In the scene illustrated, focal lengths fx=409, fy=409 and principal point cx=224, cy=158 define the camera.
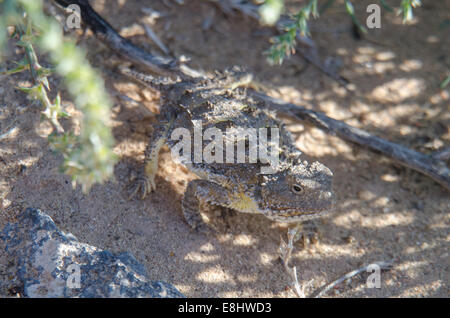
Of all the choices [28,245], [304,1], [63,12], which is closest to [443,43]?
[304,1]

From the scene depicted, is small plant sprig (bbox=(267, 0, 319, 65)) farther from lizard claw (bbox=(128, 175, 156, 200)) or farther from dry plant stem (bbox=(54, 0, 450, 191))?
lizard claw (bbox=(128, 175, 156, 200))

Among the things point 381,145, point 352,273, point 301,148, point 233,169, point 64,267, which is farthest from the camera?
point 301,148

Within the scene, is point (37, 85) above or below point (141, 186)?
above

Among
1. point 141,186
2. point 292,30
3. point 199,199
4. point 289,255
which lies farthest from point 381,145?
point 141,186

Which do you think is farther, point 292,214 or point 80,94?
point 292,214

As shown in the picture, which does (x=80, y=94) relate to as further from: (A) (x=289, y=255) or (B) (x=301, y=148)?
(B) (x=301, y=148)
